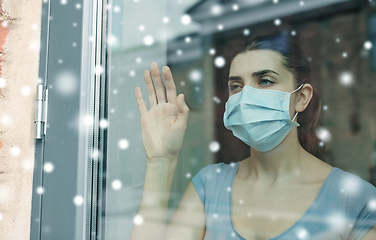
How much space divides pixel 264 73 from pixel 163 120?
1.08 feet

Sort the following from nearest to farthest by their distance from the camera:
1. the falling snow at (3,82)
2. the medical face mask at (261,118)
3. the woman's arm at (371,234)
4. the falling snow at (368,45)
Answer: the woman's arm at (371,234)
the falling snow at (368,45)
the medical face mask at (261,118)
the falling snow at (3,82)

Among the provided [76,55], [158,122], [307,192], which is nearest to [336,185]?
[307,192]

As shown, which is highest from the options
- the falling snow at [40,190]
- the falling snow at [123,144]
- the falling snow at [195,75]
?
the falling snow at [195,75]

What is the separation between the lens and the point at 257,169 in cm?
80

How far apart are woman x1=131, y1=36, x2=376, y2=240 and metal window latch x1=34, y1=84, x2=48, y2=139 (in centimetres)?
28

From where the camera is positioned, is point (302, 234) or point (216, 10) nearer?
point (302, 234)

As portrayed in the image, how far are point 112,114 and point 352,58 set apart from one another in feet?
2.21

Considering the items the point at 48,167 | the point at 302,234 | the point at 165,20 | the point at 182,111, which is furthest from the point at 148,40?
the point at 302,234

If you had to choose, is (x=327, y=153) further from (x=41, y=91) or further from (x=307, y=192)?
Answer: (x=41, y=91)

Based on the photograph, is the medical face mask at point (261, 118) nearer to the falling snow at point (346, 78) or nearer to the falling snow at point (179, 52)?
the falling snow at point (346, 78)

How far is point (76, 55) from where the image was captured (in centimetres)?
78

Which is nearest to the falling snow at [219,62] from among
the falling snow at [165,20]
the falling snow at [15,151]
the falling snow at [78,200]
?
the falling snow at [165,20]

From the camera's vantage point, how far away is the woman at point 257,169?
25.3 inches

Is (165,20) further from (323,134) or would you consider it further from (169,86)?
(323,134)
